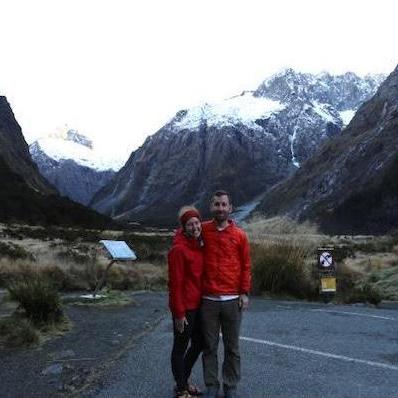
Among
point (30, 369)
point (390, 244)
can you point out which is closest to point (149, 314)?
point (30, 369)

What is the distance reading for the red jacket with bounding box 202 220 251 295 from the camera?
6.20 metres

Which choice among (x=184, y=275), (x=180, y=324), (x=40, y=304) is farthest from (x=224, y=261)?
(x=40, y=304)

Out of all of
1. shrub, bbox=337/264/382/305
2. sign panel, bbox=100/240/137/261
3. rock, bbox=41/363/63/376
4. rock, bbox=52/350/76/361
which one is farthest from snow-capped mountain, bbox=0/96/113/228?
rock, bbox=41/363/63/376

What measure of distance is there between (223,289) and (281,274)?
9.82 m

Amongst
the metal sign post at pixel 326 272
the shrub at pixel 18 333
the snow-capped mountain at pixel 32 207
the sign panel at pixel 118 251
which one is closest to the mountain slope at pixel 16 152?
the snow-capped mountain at pixel 32 207

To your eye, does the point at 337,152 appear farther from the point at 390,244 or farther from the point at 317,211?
the point at 390,244

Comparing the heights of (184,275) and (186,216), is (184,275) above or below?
below

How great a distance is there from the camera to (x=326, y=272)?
15156 mm

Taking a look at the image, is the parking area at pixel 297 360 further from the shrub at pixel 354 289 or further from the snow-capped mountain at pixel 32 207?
the snow-capped mountain at pixel 32 207

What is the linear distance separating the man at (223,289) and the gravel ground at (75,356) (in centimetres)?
130

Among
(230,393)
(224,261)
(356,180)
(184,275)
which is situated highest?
(356,180)

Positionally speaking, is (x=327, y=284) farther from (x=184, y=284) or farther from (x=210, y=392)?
(x=184, y=284)

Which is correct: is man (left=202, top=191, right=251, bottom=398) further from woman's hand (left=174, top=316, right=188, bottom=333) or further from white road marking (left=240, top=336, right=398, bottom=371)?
white road marking (left=240, top=336, right=398, bottom=371)

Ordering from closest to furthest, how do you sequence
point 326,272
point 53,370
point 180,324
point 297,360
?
point 180,324
point 53,370
point 297,360
point 326,272
